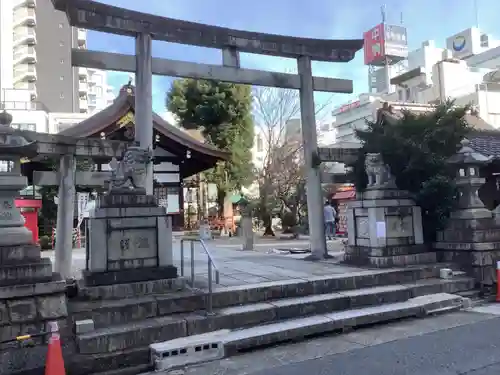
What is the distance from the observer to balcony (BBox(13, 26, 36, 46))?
48.1m

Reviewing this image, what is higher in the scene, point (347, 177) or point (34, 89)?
point (34, 89)

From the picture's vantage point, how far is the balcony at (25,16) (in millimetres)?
48156

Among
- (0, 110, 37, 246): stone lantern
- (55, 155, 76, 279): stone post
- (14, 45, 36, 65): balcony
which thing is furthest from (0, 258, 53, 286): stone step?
(14, 45, 36, 65): balcony

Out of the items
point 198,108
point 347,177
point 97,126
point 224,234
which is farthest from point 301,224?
point 347,177

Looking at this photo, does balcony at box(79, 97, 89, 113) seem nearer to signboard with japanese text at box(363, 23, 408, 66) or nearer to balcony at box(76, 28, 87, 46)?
balcony at box(76, 28, 87, 46)

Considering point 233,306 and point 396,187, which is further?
point 396,187

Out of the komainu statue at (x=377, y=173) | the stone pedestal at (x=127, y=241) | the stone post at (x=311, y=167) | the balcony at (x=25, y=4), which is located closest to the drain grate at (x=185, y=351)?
the stone pedestal at (x=127, y=241)

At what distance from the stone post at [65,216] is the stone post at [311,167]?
5411 millimetres

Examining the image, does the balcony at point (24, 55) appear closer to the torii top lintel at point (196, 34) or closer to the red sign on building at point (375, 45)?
the red sign on building at point (375, 45)

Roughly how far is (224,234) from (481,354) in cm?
1975

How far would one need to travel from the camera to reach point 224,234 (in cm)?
2464

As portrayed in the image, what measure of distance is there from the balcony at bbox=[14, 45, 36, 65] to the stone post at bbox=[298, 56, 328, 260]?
4641cm

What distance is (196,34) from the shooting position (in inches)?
387

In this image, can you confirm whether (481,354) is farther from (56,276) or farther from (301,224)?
(301,224)
